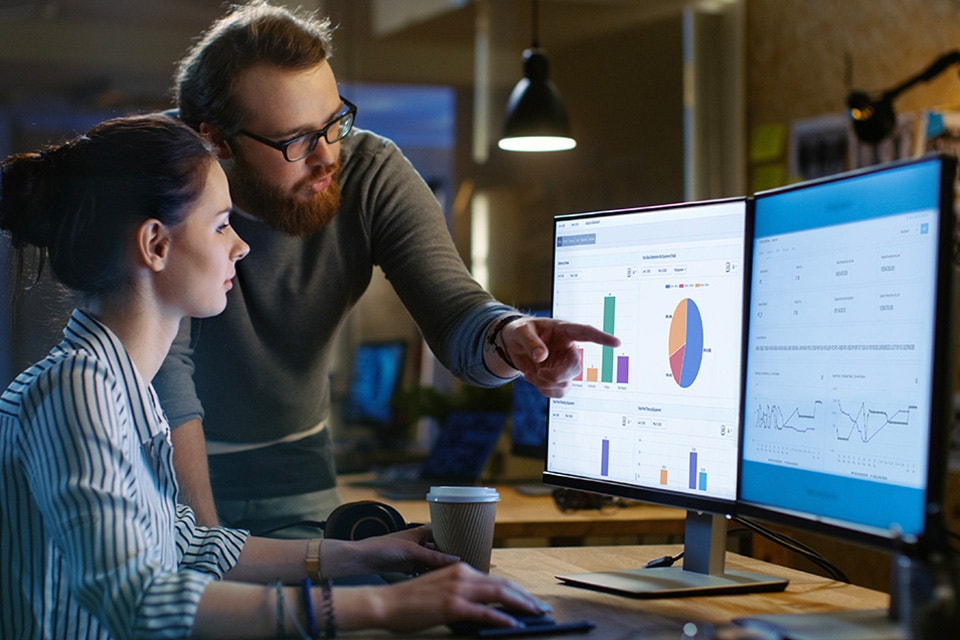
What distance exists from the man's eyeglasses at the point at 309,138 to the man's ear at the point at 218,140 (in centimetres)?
5

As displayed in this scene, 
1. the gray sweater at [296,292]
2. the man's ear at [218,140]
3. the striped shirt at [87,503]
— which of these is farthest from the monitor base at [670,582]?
the man's ear at [218,140]

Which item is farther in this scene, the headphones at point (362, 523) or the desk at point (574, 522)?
the desk at point (574, 522)

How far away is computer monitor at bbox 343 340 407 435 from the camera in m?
3.82

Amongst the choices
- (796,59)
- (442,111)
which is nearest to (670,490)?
(796,59)

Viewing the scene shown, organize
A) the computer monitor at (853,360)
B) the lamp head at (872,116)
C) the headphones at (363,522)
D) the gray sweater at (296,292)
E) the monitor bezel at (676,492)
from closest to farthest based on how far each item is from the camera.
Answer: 1. the computer monitor at (853,360)
2. the monitor bezel at (676,492)
3. the headphones at (363,522)
4. the gray sweater at (296,292)
5. the lamp head at (872,116)

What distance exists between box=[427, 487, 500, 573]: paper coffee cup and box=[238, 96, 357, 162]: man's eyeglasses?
2.18ft

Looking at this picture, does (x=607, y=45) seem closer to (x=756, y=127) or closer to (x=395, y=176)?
(x=756, y=127)

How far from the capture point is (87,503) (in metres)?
0.99

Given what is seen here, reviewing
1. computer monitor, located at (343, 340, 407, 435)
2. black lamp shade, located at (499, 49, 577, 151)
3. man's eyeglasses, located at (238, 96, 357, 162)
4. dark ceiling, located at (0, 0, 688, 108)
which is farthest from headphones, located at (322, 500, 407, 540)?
dark ceiling, located at (0, 0, 688, 108)

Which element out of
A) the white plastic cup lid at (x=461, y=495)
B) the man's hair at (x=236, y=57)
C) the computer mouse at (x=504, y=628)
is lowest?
the computer mouse at (x=504, y=628)

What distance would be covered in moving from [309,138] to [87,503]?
2.78ft

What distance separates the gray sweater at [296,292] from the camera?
182 centimetres

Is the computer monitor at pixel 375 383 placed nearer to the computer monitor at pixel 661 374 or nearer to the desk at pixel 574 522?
the desk at pixel 574 522

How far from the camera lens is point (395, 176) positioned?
1.88m
